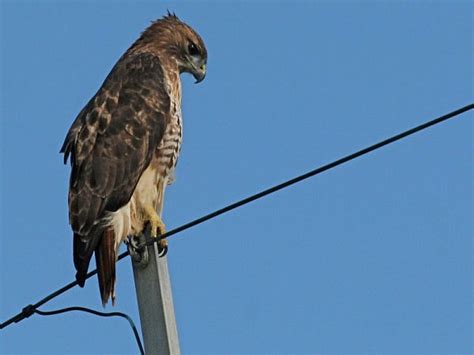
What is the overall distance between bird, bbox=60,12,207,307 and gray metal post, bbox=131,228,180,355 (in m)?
0.61

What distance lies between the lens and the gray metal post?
14.6ft

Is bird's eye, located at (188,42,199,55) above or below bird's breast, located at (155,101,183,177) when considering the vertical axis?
above

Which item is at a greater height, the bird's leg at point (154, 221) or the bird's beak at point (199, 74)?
the bird's beak at point (199, 74)

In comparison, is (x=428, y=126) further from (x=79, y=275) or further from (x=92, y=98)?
(x=92, y=98)

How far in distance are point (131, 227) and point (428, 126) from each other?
2.18 meters

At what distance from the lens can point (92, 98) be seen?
6613mm

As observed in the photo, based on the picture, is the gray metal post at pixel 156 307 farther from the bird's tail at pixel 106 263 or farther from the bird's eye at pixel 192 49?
the bird's eye at pixel 192 49

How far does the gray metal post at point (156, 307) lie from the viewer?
4441 millimetres

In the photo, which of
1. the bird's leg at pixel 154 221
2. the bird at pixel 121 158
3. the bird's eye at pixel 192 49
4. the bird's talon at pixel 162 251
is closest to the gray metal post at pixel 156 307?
the bird's talon at pixel 162 251

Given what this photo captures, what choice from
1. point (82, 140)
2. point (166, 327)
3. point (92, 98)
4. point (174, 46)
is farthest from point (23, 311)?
point (174, 46)

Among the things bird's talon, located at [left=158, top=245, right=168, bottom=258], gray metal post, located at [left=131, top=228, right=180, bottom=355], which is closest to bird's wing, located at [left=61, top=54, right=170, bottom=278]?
bird's talon, located at [left=158, top=245, right=168, bottom=258]

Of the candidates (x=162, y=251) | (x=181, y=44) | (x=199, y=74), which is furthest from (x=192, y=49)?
(x=162, y=251)

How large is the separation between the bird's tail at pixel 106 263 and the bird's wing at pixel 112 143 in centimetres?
4

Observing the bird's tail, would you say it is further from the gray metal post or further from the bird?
the gray metal post
